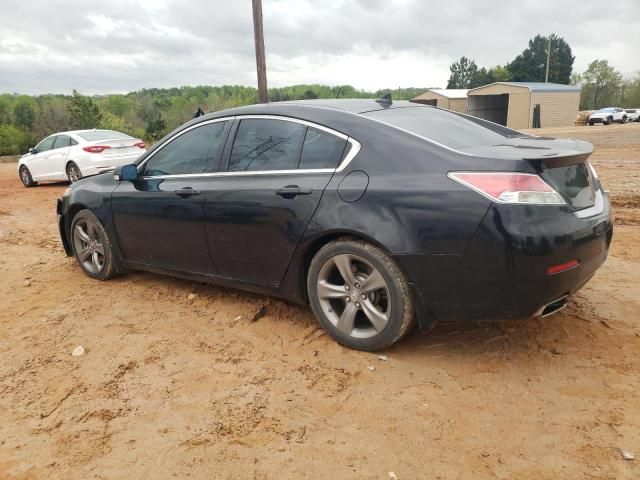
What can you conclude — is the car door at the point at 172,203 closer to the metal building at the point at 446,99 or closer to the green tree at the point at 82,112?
the metal building at the point at 446,99

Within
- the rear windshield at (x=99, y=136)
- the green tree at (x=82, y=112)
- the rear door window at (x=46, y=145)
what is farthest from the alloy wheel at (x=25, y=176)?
the green tree at (x=82, y=112)

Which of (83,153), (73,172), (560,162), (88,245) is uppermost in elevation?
(560,162)

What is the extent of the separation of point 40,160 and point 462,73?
337 ft

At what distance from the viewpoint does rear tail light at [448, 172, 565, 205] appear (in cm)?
276

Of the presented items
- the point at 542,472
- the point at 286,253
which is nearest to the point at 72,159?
the point at 286,253

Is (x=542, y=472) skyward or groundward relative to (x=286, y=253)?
groundward

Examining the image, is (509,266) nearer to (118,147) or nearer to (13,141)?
(118,147)

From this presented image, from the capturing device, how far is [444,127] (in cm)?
356

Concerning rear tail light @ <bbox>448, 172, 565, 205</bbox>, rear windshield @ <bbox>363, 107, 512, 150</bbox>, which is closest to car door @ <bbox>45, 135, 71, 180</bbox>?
rear windshield @ <bbox>363, 107, 512, 150</bbox>

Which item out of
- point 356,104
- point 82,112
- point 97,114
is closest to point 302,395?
point 356,104

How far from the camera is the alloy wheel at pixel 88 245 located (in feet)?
16.6

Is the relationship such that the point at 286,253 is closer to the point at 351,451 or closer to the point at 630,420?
the point at 351,451

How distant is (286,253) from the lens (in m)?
3.55

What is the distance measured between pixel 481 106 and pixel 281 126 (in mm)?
46060
